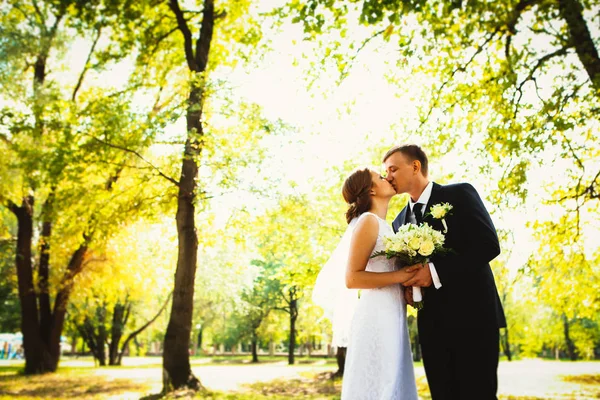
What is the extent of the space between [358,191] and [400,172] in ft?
1.29

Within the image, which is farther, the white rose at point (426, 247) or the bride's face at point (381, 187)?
the bride's face at point (381, 187)

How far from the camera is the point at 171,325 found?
1138 centimetres

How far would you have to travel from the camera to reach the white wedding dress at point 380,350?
353 centimetres

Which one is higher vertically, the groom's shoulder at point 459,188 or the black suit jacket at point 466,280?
the groom's shoulder at point 459,188

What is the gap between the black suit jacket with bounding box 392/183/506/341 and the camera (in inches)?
131

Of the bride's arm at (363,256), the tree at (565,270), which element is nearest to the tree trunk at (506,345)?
the tree at (565,270)

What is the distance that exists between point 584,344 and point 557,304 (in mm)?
35312

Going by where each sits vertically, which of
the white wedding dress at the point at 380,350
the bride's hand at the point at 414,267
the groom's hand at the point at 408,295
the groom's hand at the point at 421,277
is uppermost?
the bride's hand at the point at 414,267

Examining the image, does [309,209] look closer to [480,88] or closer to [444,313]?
[480,88]

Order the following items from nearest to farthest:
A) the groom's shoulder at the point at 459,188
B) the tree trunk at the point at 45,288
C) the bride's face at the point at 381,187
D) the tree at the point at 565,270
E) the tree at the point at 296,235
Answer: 1. the groom's shoulder at the point at 459,188
2. the bride's face at the point at 381,187
3. the tree at the point at 565,270
4. the tree at the point at 296,235
5. the tree trunk at the point at 45,288

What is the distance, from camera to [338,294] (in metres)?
4.43

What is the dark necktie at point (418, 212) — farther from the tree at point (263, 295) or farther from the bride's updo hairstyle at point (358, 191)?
the tree at point (263, 295)

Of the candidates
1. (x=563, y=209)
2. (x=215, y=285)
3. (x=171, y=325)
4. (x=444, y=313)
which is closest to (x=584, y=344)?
(x=215, y=285)

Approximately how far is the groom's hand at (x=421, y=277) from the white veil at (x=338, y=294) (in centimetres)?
84
